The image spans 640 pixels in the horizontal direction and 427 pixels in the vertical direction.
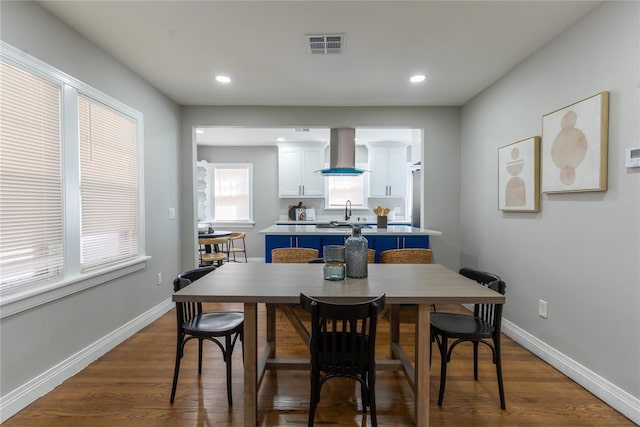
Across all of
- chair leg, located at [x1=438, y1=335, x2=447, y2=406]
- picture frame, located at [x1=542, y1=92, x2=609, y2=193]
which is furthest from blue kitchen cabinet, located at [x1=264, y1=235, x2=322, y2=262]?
picture frame, located at [x1=542, y1=92, x2=609, y2=193]

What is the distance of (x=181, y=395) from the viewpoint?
6.62 ft

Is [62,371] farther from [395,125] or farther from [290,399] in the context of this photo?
[395,125]

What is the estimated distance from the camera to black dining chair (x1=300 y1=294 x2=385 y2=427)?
4.56ft

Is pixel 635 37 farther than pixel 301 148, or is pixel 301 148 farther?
pixel 301 148

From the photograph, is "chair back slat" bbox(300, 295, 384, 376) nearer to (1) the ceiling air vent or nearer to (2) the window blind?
(1) the ceiling air vent

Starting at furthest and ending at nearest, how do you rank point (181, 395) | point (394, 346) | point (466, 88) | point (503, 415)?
point (466, 88)
point (394, 346)
point (181, 395)
point (503, 415)

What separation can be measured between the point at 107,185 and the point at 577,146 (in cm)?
366

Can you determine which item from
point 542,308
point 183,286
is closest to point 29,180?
point 183,286

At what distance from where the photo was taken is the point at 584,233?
6.95ft

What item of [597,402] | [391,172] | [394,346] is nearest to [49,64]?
[394,346]

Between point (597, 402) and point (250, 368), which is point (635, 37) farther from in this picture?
point (250, 368)

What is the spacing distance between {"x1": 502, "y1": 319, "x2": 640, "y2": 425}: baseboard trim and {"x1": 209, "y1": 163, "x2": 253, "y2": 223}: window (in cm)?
547

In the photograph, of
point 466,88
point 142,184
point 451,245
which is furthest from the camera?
point 451,245

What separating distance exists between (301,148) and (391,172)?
1.96 meters
